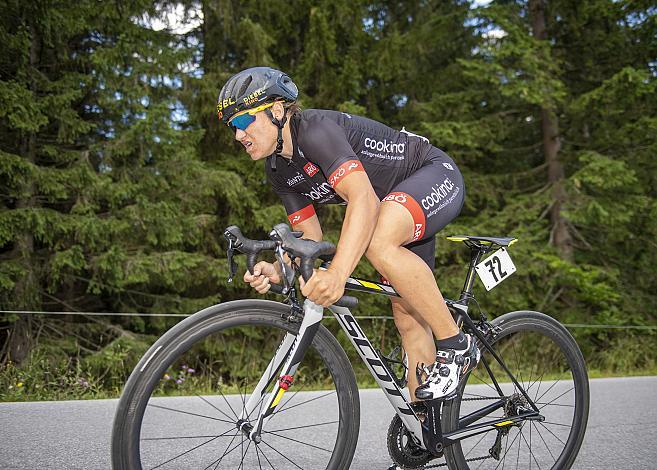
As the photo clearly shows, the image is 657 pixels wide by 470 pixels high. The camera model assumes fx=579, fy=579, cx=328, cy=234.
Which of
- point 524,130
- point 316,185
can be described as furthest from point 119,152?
point 524,130

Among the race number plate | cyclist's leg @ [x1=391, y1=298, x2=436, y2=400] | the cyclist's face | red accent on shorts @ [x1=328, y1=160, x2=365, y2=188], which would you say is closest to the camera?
red accent on shorts @ [x1=328, y1=160, x2=365, y2=188]

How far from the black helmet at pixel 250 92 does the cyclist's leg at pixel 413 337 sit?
109cm

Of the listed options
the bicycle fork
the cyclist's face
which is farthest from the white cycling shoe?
the cyclist's face

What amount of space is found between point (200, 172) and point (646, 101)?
9104mm

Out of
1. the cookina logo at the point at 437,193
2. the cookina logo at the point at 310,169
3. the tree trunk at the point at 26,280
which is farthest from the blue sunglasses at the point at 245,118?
the tree trunk at the point at 26,280

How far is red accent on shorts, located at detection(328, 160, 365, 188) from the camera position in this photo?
7.24ft

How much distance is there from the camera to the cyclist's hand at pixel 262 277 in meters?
2.13

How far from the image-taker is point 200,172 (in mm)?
9203

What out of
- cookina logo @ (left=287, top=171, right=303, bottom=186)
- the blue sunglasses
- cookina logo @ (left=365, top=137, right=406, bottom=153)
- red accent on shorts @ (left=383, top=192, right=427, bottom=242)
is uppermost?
the blue sunglasses

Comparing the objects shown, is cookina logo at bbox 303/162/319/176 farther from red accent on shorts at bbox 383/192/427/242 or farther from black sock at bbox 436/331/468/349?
black sock at bbox 436/331/468/349

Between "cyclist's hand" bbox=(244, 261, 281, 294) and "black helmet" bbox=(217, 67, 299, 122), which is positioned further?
"black helmet" bbox=(217, 67, 299, 122)

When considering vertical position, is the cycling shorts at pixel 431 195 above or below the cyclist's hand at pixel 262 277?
above

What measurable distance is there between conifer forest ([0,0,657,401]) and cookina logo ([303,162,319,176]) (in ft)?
13.0

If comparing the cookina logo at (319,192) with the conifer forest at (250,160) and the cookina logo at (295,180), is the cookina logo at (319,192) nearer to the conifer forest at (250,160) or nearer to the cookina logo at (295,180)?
the cookina logo at (295,180)
